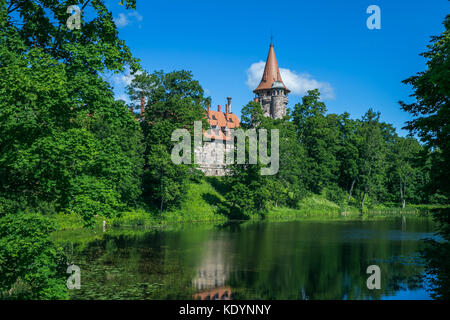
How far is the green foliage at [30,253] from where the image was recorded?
35.9 feet

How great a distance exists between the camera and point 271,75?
87.4m

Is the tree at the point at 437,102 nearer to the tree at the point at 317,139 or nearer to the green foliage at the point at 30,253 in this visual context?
the green foliage at the point at 30,253

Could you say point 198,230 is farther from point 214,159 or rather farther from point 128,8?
point 214,159

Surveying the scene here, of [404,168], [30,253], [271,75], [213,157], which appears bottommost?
[30,253]

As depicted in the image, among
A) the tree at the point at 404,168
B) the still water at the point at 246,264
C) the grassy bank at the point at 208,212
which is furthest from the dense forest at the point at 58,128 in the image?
the tree at the point at 404,168

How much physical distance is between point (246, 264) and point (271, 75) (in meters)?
69.4

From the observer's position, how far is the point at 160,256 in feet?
81.0

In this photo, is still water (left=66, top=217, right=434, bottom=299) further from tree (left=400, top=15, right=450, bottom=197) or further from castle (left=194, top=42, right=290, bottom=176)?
castle (left=194, top=42, right=290, bottom=176)

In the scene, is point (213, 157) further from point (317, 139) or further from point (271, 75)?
point (271, 75)

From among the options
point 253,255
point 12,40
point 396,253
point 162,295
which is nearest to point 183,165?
point 253,255

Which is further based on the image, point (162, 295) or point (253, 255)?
point (253, 255)

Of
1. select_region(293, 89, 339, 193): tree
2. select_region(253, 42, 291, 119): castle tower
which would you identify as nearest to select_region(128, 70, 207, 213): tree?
select_region(293, 89, 339, 193): tree

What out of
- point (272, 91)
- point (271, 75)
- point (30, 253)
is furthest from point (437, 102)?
point (271, 75)
